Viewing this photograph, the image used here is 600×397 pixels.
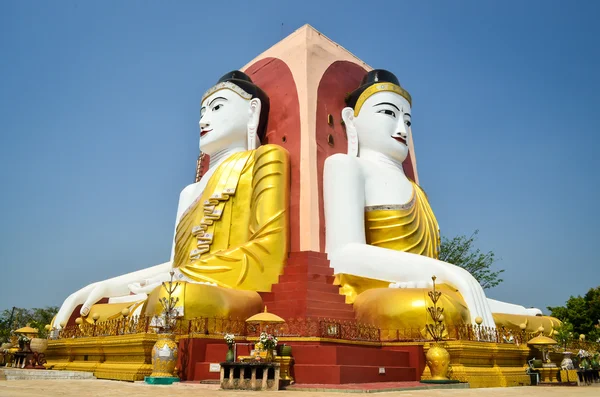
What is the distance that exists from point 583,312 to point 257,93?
1912 centimetres

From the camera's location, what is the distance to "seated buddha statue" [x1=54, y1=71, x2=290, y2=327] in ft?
32.3

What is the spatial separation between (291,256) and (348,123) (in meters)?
3.69

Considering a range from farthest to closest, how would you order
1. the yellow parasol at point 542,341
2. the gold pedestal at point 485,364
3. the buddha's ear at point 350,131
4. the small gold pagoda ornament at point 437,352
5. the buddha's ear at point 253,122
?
the buddha's ear at point 253,122 < the buddha's ear at point 350,131 < the yellow parasol at point 542,341 < the gold pedestal at point 485,364 < the small gold pagoda ornament at point 437,352

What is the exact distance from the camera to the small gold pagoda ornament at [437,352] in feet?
27.3

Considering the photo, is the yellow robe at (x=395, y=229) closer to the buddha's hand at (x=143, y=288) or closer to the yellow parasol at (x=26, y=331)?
the buddha's hand at (x=143, y=288)

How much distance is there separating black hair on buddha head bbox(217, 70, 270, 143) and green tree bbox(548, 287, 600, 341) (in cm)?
1799

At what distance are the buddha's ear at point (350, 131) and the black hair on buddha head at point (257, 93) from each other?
187 cm

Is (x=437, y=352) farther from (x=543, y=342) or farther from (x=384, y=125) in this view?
(x=384, y=125)

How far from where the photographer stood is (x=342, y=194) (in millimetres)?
11164

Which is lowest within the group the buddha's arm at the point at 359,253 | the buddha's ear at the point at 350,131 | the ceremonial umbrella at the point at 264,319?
the ceremonial umbrella at the point at 264,319

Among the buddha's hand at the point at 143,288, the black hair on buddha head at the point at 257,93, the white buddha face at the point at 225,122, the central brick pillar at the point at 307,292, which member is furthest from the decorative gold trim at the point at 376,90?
the buddha's hand at the point at 143,288

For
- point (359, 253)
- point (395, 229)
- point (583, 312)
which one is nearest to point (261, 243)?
point (359, 253)

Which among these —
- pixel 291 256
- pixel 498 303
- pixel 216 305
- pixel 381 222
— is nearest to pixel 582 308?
pixel 498 303

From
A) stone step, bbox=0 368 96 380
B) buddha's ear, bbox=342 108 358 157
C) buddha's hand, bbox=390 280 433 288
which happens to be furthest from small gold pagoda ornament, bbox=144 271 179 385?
buddha's ear, bbox=342 108 358 157
